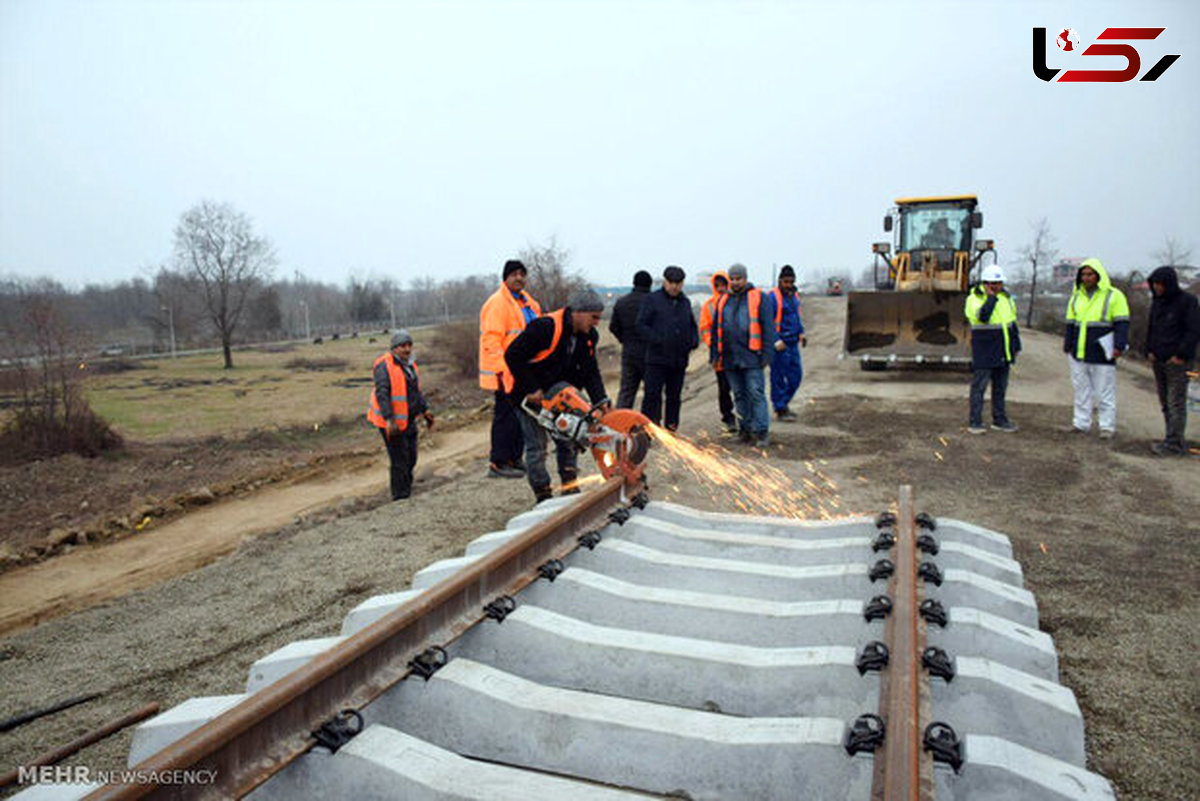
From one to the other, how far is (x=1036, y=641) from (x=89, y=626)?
5632 millimetres

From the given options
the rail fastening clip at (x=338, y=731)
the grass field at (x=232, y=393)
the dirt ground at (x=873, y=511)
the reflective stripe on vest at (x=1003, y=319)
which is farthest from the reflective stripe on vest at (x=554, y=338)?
the grass field at (x=232, y=393)

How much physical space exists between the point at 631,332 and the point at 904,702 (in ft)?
24.4

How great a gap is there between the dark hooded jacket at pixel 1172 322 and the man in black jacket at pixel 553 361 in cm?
666

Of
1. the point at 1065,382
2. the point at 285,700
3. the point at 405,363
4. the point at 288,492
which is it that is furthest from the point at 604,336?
the point at 285,700

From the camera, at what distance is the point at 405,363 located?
7961mm

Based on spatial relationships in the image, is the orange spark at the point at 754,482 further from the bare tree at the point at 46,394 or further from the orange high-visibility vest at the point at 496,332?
the bare tree at the point at 46,394

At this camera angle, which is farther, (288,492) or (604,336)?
(604,336)

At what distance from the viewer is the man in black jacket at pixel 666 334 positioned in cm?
865

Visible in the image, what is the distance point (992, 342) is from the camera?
946cm

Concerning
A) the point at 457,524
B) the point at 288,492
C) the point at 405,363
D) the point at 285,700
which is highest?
the point at 405,363

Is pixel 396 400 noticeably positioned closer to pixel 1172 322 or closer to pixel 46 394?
pixel 1172 322

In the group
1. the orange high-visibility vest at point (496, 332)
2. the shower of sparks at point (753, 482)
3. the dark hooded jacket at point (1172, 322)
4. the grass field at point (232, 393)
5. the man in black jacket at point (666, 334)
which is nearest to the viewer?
the shower of sparks at point (753, 482)

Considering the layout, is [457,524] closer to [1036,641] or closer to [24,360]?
[1036,641]

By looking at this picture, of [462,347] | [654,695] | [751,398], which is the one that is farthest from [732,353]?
[462,347]
